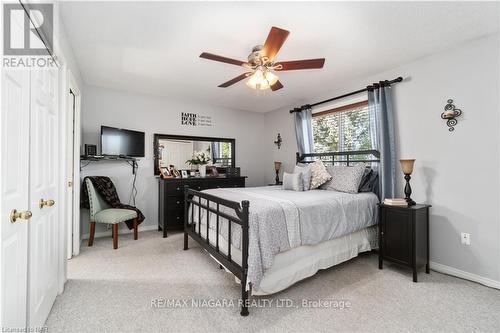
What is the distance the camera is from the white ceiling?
199cm

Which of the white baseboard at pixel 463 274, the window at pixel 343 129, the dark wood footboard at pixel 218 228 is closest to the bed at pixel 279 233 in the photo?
the dark wood footboard at pixel 218 228

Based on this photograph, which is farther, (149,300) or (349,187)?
(349,187)

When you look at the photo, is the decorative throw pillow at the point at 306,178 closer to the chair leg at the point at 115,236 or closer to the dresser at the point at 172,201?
the dresser at the point at 172,201

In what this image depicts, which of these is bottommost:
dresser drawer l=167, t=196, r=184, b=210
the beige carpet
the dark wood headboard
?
the beige carpet

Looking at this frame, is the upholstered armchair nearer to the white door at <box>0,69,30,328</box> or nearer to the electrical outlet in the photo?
the white door at <box>0,69,30,328</box>

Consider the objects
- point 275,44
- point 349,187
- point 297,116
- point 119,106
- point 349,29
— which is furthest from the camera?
point 297,116

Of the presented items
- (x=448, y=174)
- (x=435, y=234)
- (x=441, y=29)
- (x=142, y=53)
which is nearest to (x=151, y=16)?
(x=142, y=53)

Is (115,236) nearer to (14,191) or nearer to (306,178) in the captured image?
(14,191)

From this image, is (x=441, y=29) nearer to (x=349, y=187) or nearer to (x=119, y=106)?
(x=349, y=187)

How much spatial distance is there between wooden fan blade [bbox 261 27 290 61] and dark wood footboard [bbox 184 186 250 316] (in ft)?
4.36

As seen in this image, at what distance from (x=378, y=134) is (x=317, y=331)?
2.56m

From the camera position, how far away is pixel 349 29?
7.50ft

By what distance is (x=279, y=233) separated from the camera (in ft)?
6.97

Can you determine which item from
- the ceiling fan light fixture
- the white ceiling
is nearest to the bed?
the ceiling fan light fixture
